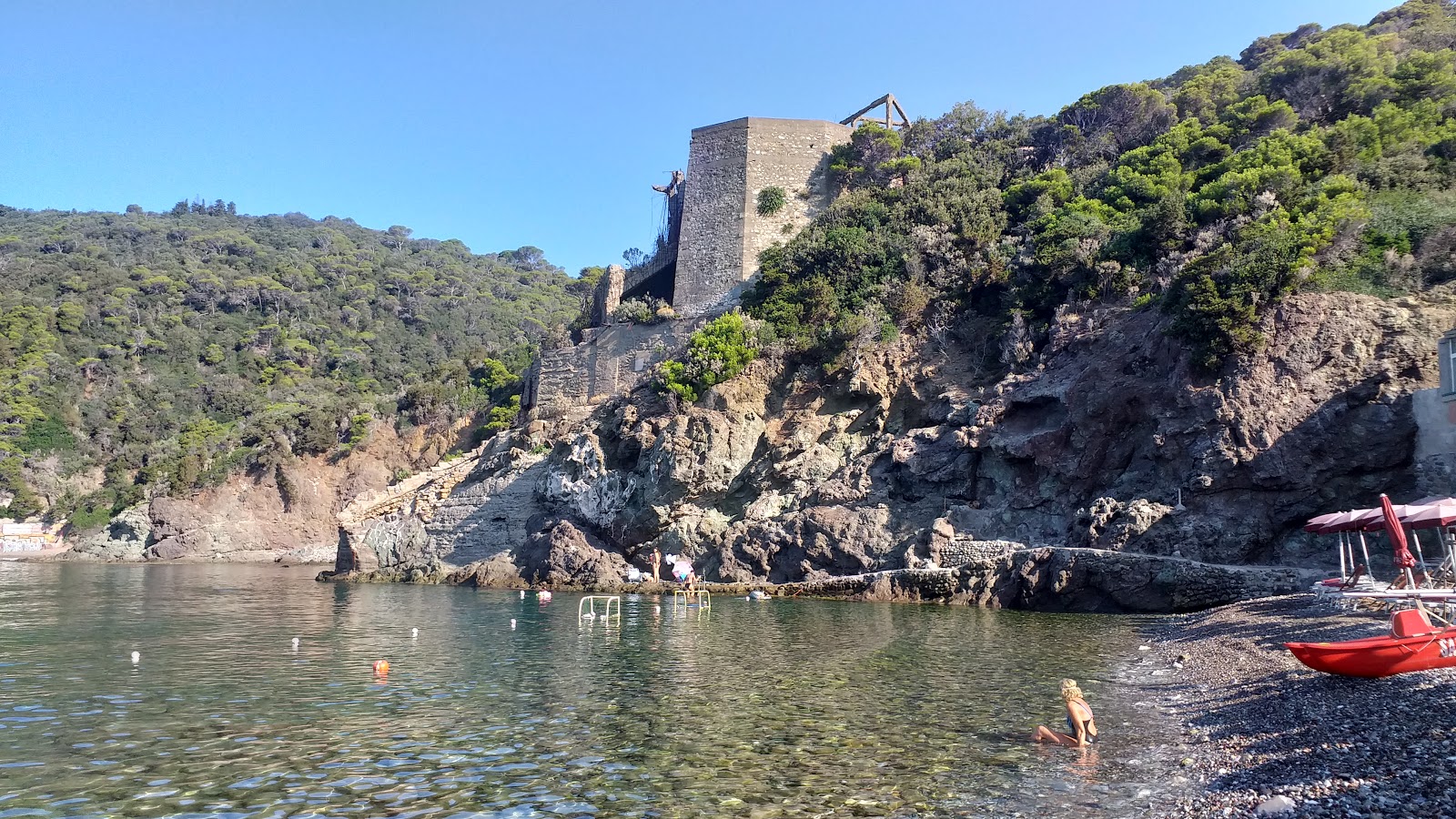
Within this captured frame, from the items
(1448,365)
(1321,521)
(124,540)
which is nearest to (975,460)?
(1321,521)

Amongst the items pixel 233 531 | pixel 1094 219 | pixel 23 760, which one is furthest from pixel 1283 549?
pixel 233 531

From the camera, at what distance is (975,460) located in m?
26.7

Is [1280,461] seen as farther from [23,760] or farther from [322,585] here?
[322,585]

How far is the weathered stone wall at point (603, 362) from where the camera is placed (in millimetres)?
38125

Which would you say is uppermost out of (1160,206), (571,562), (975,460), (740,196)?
(740,196)

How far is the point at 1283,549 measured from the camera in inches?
835

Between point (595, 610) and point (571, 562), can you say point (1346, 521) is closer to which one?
point (595, 610)

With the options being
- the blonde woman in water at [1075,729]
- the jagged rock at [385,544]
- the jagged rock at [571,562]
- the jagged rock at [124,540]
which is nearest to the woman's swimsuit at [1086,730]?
the blonde woman in water at [1075,729]

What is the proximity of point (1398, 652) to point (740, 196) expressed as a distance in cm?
3431

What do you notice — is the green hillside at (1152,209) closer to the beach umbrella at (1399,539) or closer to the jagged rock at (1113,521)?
the jagged rock at (1113,521)

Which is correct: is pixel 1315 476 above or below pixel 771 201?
below

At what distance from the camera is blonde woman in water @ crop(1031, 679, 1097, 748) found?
30.3 feet

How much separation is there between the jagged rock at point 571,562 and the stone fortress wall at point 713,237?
342 inches

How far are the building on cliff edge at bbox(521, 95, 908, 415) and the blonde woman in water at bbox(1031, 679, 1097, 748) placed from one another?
29540 mm
